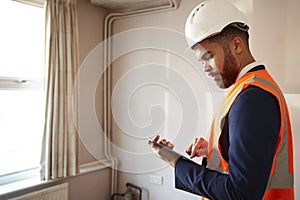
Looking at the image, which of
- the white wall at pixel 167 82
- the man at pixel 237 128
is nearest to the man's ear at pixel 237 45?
the man at pixel 237 128

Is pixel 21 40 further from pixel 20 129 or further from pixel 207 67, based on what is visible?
pixel 207 67

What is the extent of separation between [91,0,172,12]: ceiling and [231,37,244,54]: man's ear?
4.27 feet

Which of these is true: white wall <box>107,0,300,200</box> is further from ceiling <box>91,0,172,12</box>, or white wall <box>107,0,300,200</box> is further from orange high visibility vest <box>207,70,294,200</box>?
orange high visibility vest <box>207,70,294,200</box>

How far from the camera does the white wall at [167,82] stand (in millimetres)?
1676

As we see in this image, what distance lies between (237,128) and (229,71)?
9.2 inches

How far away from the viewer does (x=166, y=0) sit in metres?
2.11

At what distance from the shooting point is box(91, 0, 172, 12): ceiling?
7.08 feet

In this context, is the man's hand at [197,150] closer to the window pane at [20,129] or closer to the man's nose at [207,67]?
the man's nose at [207,67]

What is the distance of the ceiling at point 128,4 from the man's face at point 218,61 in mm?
1290

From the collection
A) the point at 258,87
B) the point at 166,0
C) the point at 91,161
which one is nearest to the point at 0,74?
the point at 91,161

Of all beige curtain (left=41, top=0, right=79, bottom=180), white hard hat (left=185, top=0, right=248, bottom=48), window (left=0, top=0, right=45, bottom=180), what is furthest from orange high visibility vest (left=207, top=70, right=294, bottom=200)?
window (left=0, top=0, right=45, bottom=180)

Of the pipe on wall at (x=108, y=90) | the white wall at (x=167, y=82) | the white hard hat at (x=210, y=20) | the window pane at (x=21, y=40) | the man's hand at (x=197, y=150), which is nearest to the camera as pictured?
the white hard hat at (x=210, y=20)

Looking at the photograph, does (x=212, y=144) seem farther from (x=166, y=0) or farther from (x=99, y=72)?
(x=99, y=72)

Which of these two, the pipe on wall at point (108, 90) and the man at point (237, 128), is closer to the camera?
the man at point (237, 128)
